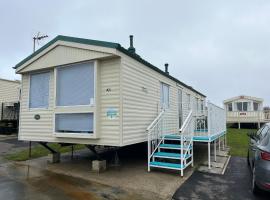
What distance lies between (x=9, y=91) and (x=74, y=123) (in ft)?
52.0

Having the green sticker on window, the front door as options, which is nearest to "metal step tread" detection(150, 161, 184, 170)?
the green sticker on window

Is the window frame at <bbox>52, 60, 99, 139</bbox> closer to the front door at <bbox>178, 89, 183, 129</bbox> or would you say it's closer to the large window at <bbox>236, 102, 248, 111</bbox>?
the front door at <bbox>178, 89, 183, 129</bbox>

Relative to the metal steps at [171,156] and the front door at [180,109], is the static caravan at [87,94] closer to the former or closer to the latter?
the metal steps at [171,156]

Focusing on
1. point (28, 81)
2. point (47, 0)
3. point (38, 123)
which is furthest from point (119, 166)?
point (47, 0)

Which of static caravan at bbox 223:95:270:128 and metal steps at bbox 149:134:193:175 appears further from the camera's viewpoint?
static caravan at bbox 223:95:270:128

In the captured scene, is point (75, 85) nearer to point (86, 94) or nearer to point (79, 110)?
point (86, 94)

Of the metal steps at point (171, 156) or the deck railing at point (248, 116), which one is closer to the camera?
the metal steps at point (171, 156)

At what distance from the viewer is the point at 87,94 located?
6.84 m

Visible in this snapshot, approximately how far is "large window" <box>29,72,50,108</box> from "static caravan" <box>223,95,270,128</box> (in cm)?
2145

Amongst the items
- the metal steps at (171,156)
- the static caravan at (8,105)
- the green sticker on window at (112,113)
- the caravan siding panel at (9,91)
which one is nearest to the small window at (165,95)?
the metal steps at (171,156)

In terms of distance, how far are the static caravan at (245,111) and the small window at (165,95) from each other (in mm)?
17141

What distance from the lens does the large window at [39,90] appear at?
8.00 meters

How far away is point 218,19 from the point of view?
14633 mm

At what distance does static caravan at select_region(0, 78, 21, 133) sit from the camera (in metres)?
19.2
